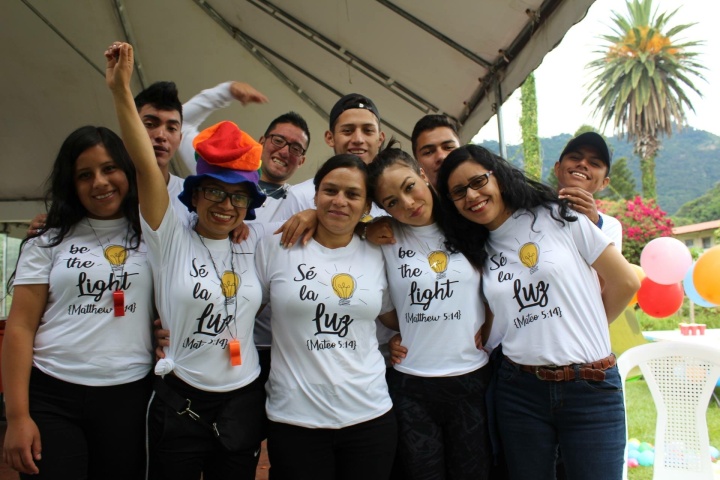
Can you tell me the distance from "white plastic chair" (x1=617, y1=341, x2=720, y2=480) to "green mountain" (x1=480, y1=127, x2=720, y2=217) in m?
64.4

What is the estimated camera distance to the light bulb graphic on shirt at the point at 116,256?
185 centimetres

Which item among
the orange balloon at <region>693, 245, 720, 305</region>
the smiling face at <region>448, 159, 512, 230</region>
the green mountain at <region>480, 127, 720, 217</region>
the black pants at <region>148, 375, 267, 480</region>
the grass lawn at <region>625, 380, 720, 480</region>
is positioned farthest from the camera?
the green mountain at <region>480, 127, 720, 217</region>

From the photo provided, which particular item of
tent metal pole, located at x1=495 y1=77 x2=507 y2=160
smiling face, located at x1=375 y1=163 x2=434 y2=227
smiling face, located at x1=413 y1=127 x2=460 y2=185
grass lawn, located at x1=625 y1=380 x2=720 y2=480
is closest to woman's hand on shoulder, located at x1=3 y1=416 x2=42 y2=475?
smiling face, located at x1=375 y1=163 x2=434 y2=227

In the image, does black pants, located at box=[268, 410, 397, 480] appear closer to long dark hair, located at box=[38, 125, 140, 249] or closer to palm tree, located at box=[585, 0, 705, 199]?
long dark hair, located at box=[38, 125, 140, 249]

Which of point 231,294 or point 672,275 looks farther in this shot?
point 672,275

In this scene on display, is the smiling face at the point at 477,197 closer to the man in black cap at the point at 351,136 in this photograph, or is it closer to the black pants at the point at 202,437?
the man in black cap at the point at 351,136

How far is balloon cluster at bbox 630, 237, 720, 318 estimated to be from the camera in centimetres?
523

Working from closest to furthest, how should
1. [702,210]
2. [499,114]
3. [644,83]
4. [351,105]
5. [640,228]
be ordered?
[351,105]
[499,114]
[640,228]
[644,83]
[702,210]

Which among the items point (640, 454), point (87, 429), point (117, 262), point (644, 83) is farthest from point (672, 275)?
point (644, 83)

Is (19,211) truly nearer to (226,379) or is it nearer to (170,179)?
(170,179)

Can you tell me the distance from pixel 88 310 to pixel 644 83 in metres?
36.8

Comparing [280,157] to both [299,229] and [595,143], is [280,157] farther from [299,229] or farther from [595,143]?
[595,143]

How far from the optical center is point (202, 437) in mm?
1796

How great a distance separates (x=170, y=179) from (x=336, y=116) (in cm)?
87
